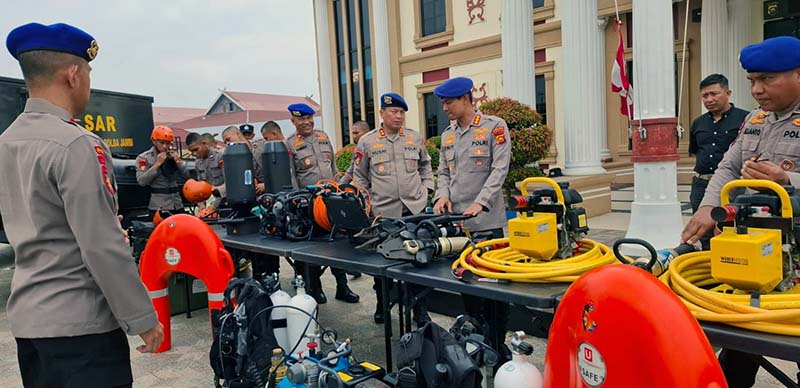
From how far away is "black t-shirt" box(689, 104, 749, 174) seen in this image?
168 inches

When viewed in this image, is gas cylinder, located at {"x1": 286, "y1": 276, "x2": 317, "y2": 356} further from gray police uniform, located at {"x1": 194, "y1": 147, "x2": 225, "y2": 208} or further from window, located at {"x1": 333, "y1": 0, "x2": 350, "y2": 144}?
window, located at {"x1": 333, "y1": 0, "x2": 350, "y2": 144}

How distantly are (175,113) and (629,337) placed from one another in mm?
51108

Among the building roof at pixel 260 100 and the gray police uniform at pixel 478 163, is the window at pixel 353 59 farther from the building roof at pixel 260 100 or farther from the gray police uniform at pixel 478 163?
the building roof at pixel 260 100

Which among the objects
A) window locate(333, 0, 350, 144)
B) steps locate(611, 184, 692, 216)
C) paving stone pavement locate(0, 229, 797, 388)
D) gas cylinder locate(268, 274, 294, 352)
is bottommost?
paving stone pavement locate(0, 229, 797, 388)

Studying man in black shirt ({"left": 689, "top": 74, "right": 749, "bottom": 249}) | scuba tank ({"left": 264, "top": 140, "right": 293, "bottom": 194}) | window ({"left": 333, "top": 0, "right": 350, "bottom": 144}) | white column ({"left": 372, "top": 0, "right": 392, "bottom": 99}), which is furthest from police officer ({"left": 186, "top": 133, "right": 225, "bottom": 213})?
window ({"left": 333, "top": 0, "right": 350, "bottom": 144})

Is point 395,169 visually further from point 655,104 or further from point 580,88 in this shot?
point 580,88

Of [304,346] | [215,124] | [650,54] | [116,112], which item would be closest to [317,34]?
[116,112]

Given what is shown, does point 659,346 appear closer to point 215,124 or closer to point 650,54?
point 650,54

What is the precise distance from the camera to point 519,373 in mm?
1854

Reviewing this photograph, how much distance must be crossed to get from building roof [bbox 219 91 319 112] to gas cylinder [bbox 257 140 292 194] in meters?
36.0

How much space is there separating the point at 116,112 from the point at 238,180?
4.37 m

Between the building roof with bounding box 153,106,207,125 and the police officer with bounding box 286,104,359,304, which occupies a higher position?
the building roof with bounding box 153,106,207,125

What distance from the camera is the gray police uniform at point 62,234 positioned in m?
1.66

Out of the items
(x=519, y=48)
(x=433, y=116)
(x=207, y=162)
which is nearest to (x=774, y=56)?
(x=207, y=162)
